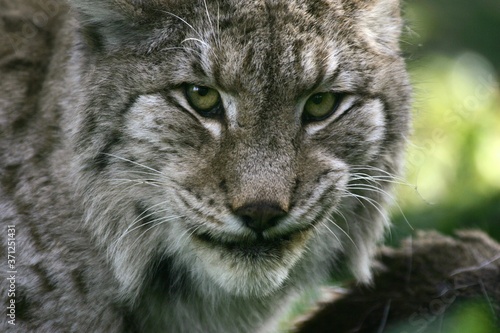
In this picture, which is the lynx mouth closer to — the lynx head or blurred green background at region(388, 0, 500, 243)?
the lynx head

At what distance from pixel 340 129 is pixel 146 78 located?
107cm

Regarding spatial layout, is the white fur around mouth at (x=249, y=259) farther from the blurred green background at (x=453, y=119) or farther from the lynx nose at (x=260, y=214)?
the blurred green background at (x=453, y=119)

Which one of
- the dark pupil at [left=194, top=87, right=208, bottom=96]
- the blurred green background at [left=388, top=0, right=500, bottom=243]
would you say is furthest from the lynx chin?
the blurred green background at [left=388, top=0, right=500, bottom=243]

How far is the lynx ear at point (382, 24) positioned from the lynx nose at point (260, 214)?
125 centimetres

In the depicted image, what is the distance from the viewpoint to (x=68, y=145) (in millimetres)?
4754

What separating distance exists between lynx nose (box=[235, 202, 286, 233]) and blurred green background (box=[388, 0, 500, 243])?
1446 millimetres

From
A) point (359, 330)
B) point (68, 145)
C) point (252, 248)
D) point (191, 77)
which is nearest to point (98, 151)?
point (68, 145)

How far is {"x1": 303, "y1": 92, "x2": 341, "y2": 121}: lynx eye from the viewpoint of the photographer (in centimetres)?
444

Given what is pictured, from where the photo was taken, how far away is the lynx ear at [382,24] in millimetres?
4742

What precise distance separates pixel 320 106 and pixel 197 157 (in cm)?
73

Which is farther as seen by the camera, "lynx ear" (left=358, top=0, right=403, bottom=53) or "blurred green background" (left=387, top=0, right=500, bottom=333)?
"blurred green background" (left=387, top=0, right=500, bottom=333)

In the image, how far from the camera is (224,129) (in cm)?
429
